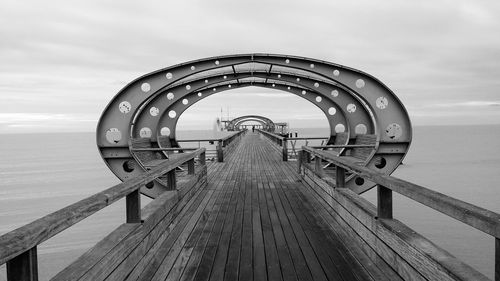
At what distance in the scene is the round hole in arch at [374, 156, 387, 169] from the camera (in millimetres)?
11930

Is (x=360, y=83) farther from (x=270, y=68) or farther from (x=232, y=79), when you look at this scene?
(x=232, y=79)

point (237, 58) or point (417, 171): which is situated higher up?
point (237, 58)

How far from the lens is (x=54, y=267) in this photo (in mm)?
12102

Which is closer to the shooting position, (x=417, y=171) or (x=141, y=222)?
(x=141, y=222)

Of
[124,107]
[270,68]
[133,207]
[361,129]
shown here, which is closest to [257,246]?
[133,207]

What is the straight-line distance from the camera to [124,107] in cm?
1166

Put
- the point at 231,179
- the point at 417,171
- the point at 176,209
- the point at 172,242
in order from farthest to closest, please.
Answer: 1. the point at 417,171
2. the point at 231,179
3. the point at 176,209
4. the point at 172,242

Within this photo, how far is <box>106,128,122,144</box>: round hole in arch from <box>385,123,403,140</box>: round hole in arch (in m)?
8.73

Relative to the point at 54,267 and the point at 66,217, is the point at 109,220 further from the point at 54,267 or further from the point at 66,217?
the point at 66,217

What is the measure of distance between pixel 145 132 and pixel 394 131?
31.6ft

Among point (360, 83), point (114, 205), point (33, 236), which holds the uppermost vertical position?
point (360, 83)

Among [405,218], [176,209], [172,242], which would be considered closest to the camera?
→ [172,242]

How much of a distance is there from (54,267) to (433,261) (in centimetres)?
1292

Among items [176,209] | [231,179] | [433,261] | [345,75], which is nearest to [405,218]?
[345,75]
